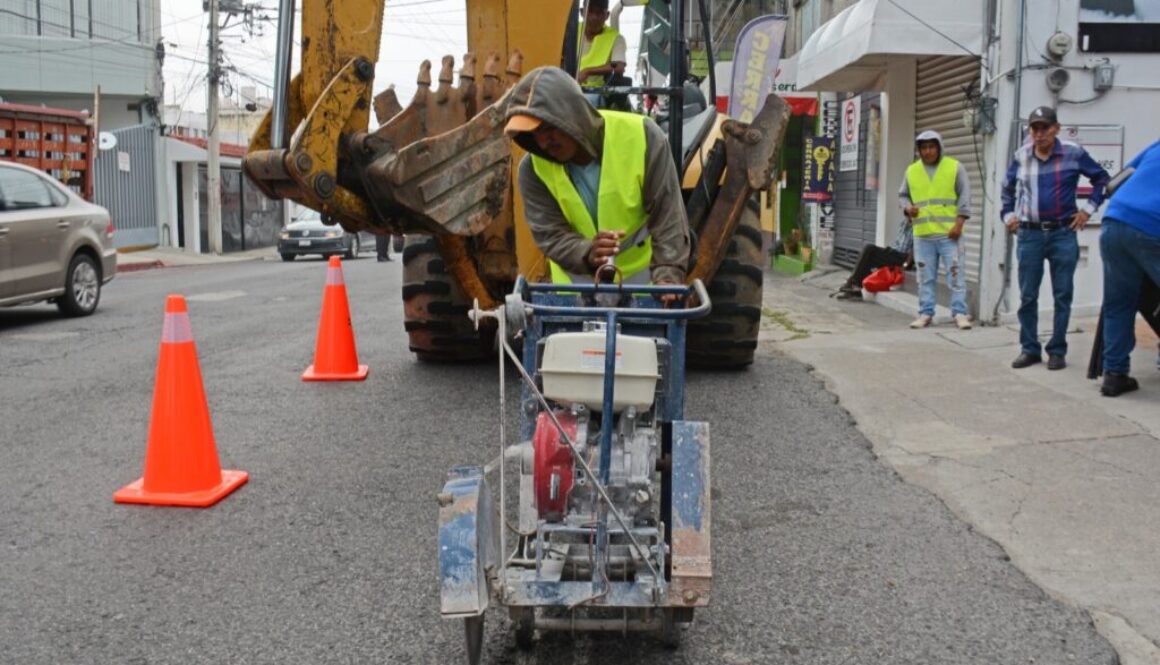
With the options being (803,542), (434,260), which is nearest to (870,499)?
(803,542)

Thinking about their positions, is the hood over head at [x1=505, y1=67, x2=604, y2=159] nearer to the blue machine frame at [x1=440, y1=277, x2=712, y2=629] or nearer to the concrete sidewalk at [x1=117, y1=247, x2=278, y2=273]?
the blue machine frame at [x1=440, y1=277, x2=712, y2=629]

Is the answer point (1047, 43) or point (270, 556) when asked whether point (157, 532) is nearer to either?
point (270, 556)

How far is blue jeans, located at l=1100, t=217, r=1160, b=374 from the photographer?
706cm

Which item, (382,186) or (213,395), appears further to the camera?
(213,395)

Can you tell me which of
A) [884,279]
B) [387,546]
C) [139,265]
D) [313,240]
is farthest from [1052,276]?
[313,240]

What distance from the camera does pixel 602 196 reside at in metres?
4.39

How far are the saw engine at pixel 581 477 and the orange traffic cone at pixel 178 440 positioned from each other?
8.03 ft

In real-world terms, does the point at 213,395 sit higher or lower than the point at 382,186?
lower

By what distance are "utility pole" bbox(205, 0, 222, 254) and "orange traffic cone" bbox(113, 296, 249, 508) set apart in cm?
2800

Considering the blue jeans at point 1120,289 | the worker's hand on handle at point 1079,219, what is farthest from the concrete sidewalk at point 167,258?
the blue jeans at point 1120,289

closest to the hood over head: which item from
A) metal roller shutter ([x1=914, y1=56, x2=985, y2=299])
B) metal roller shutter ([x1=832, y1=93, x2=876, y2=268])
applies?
metal roller shutter ([x1=914, y1=56, x2=985, y2=299])

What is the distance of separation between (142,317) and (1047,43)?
9957 mm

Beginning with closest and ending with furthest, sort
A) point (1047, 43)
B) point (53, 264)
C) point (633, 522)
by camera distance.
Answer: point (633, 522) → point (1047, 43) → point (53, 264)

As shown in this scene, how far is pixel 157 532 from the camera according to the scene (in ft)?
16.1
